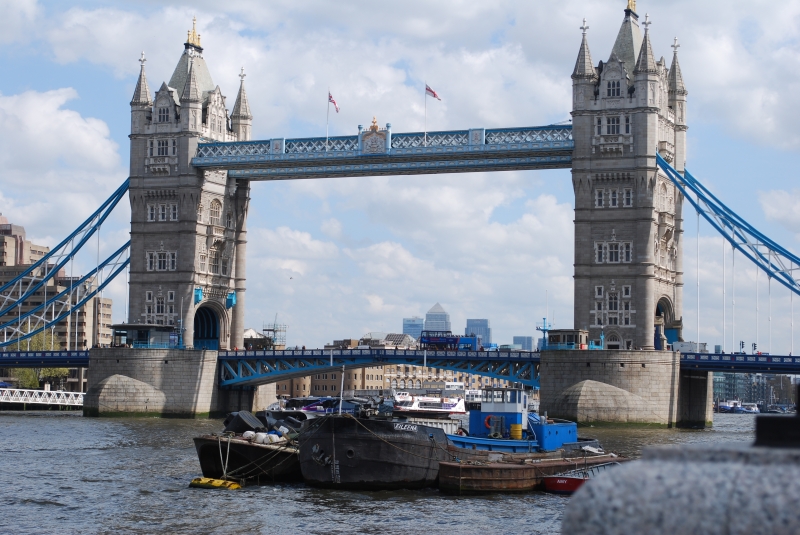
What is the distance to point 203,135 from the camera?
10869 cm

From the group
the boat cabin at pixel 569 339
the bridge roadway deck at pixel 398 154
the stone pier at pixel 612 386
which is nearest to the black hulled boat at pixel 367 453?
the stone pier at pixel 612 386

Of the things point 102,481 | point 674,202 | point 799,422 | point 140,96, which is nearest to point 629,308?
point 674,202

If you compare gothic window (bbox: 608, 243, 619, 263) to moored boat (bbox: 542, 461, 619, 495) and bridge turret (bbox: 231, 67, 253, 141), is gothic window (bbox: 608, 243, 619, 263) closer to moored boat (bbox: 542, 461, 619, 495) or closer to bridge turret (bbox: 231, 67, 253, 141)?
bridge turret (bbox: 231, 67, 253, 141)

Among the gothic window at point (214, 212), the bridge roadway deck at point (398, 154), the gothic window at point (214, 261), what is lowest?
the gothic window at point (214, 261)

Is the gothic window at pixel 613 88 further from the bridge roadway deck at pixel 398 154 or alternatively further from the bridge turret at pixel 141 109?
the bridge turret at pixel 141 109

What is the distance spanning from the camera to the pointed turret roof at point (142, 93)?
4301 inches

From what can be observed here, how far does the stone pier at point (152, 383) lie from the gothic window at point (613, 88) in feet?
131

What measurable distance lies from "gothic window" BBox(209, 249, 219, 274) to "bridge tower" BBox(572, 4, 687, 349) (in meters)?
34.4

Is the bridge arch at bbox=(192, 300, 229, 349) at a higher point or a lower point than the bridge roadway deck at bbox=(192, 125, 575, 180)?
lower

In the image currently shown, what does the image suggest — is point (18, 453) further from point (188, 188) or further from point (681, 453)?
point (681, 453)

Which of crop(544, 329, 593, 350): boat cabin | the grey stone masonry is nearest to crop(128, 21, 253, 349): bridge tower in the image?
crop(544, 329, 593, 350): boat cabin

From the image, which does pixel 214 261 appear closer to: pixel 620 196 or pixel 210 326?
pixel 210 326

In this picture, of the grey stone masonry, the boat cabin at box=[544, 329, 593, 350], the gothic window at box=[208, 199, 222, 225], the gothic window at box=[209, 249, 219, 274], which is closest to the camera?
the grey stone masonry

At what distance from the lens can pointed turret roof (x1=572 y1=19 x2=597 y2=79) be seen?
95250mm
